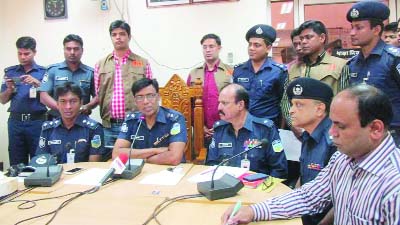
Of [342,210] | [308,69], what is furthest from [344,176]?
[308,69]

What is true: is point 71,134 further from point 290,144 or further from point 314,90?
point 314,90

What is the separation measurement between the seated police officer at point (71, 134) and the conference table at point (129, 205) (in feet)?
2.66

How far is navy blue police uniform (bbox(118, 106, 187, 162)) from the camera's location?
9.44 ft

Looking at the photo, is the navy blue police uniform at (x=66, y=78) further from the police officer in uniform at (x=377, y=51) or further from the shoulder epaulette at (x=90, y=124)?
the police officer in uniform at (x=377, y=51)

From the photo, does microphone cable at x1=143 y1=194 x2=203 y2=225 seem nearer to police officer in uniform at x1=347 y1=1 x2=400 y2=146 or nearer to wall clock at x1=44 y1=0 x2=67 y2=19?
police officer in uniform at x1=347 y1=1 x2=400 y2=146

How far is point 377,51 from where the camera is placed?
95.7 inches

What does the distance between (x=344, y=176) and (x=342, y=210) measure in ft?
0.39

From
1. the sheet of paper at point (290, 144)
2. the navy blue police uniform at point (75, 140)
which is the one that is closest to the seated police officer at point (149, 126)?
the navy blue police uniform at point (75, 140)

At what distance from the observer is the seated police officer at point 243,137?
8.30ft

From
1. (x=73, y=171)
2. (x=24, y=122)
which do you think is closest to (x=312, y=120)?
(x=73, y=171)

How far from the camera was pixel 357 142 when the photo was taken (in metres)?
1.32

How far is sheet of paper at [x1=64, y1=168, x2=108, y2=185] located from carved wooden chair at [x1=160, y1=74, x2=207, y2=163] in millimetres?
1237

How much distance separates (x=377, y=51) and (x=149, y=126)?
1.57m

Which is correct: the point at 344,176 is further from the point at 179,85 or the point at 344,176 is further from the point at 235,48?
the point at 235,48
